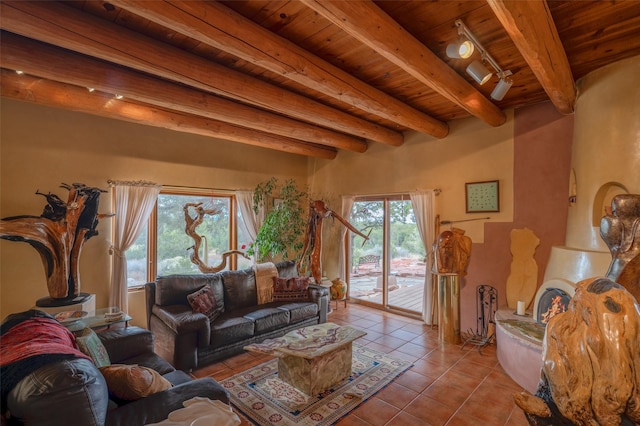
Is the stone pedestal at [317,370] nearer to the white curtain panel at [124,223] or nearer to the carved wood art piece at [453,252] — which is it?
the carved wood art piece at [453,252]

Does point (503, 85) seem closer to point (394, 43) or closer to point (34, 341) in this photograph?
point (394, 43)

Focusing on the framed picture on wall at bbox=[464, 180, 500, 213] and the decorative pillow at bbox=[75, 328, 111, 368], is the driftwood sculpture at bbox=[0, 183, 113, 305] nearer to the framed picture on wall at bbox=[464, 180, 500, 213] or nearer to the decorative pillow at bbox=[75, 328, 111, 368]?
the decorative pillow at bbox=[75, 328, 111, 368]

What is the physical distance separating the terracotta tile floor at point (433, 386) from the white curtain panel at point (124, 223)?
1.77 meters

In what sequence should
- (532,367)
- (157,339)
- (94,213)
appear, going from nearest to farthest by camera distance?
(532,367), (94,213), (157,339)

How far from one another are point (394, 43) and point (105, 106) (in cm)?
311

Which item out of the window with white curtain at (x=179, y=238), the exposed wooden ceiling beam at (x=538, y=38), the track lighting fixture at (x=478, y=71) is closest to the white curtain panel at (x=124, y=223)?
the window with white curtain at (x=179, y=238)

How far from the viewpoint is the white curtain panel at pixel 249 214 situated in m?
5.21

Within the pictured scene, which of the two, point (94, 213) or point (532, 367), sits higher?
point (94, 213)

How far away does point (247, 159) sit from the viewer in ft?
17.5

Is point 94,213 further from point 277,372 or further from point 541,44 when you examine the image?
point 541,44

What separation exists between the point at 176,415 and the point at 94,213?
2.26 m

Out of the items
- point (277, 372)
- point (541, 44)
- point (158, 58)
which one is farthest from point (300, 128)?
point (277, 372)

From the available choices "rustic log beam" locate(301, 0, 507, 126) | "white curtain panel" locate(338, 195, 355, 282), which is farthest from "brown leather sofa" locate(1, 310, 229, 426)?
"white curtain panel" locate(338, 195, 355, 282)

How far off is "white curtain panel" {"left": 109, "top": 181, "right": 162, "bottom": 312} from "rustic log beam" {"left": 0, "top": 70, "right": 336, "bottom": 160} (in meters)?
1.00
